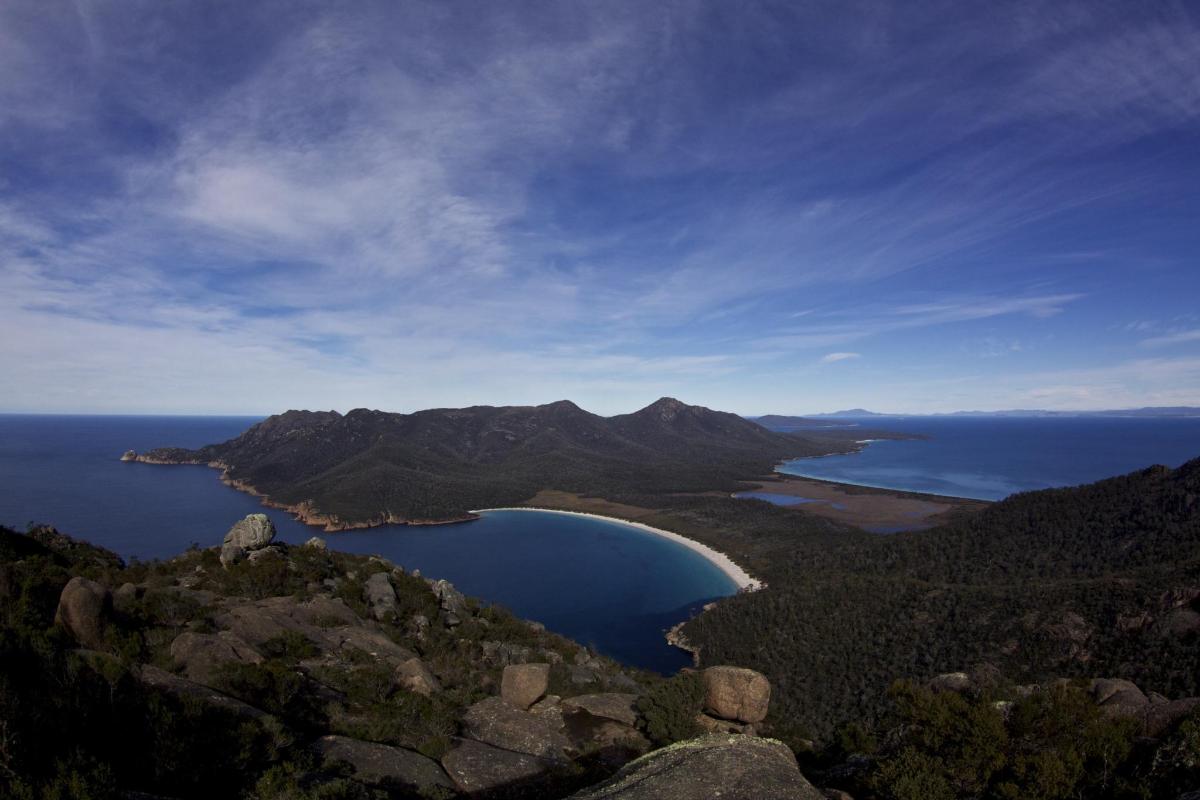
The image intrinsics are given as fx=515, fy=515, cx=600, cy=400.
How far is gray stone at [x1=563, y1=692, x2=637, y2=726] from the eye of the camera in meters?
22.5

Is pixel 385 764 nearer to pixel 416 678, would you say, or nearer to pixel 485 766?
pixel 485 766

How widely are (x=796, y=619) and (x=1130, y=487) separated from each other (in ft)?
194

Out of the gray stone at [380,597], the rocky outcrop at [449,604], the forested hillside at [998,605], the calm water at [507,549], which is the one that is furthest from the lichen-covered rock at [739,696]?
the calm water at [507,549]

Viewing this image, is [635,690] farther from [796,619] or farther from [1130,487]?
[1130,487]

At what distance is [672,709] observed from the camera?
70.8 feet

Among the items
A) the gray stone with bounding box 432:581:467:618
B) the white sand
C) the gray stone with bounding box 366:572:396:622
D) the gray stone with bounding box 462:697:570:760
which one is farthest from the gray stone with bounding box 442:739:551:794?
the white sand

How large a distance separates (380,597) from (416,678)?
12.9 metres

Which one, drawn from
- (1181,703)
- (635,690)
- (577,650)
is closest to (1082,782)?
(1181,703)

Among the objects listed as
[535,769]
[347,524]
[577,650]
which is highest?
[535,769]

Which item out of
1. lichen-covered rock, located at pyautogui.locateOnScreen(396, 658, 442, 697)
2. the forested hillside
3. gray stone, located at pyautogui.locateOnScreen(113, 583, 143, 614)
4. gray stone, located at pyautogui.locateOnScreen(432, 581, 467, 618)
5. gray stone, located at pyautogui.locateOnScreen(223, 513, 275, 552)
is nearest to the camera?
gray stone, located at pyautogui.locateOnScreen(113, 583, 143, 614)

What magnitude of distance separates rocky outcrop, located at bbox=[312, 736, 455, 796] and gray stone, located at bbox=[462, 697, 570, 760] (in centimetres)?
401

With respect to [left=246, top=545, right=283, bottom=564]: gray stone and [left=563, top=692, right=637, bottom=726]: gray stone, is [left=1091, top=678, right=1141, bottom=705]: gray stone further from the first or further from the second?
[left=246, top=545, right=283, bottom=564]: gray stone

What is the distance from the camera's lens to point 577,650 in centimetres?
3719

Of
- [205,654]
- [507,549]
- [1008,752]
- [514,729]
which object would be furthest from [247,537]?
[507,549]
